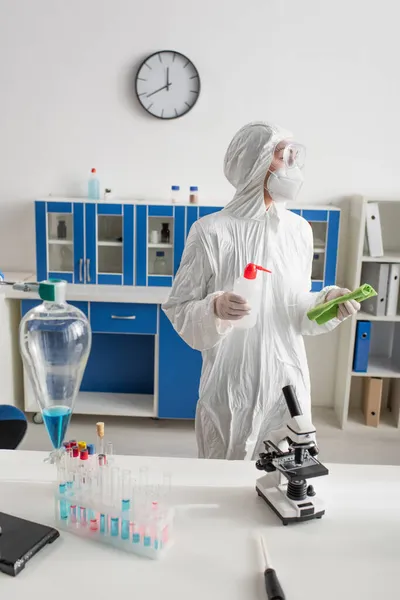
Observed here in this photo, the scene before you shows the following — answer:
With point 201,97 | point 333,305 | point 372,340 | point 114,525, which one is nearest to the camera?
point 114,525

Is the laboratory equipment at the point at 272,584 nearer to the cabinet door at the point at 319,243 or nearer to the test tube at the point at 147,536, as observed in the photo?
the test tube at the point at 147,536

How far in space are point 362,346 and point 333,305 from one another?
199 centimetres

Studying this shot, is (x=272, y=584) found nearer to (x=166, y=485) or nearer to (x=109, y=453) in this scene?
(x=166, y=485)

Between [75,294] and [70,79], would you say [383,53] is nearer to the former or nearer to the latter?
[70,79]

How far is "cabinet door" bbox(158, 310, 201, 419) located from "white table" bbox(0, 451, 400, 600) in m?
1.97

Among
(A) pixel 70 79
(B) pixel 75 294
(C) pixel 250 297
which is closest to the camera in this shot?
(C) pixel 250 297

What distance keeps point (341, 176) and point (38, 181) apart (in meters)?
2.02

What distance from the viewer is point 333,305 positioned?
5.38 feet

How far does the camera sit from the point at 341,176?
3.66m

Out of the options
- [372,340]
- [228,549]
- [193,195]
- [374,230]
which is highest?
[193,195]

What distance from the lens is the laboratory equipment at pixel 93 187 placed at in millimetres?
3574

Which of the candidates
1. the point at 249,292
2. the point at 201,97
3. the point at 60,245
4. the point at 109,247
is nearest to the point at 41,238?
the point at 60,245

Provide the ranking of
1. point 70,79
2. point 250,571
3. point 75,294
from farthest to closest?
point 70,79 < point 75,294 < point 250,571

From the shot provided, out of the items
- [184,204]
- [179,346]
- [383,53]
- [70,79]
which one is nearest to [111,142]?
[70,79]
